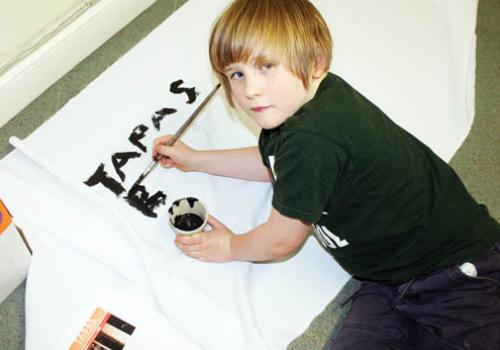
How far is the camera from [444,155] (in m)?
1.27

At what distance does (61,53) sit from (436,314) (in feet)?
3.56

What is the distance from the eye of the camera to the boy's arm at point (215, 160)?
3.73 feet

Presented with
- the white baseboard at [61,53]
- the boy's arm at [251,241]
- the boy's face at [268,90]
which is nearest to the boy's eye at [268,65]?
the boy's face at [268,90]

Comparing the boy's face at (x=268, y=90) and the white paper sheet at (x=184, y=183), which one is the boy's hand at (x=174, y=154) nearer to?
the white paper sheet at (x=184, y=183)

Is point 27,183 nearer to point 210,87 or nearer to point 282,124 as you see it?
point 210,87

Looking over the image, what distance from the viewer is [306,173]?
2.53ft

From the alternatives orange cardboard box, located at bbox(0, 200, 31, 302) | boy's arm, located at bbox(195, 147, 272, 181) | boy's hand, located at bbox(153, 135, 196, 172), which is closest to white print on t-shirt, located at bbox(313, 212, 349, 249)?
boy's arm, located at bbox(195, 147, 272, 181)

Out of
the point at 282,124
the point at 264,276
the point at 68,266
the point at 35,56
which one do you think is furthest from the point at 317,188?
the point at 35,56

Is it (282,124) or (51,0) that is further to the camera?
(51,0)

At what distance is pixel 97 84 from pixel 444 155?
87 cm

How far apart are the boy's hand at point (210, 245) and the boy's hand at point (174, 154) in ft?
0.60

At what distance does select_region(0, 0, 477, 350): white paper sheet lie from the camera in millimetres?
1028

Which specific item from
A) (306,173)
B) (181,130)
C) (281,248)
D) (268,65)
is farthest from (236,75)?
(181,130)

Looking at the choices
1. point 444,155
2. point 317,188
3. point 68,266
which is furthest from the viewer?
point 444,155
